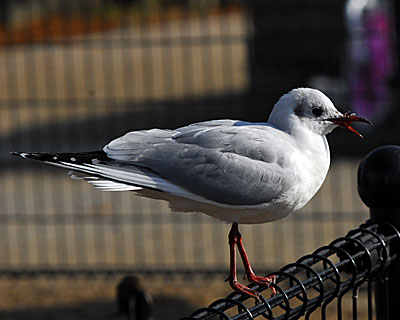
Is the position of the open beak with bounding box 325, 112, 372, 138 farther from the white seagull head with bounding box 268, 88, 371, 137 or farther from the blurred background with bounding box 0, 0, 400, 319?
the blurred background with bounding box 0, 0, 400, 319

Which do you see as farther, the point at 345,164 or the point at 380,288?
the point at 345,164

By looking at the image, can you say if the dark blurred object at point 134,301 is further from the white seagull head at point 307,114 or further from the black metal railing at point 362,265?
the black metal railing at point 362,265

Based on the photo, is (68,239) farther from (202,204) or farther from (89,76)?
(89,76)

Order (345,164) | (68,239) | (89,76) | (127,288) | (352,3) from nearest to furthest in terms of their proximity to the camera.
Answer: (127,288) < (68,239) < (345,164) < (352,3) < (89,76)

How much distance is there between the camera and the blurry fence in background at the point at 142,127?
8031mm

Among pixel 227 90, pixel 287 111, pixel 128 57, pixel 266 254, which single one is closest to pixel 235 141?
pixel 287 111

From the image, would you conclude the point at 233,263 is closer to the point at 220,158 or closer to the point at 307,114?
the point at 220,158

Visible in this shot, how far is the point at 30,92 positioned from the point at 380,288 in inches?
507

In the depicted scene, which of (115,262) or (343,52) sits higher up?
(343,52)

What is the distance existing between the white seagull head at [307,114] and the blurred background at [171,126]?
12.2 feet

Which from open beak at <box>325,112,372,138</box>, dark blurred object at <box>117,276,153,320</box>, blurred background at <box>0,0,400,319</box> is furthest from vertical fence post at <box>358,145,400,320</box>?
blurred background at <box>0,0,400,319</box>

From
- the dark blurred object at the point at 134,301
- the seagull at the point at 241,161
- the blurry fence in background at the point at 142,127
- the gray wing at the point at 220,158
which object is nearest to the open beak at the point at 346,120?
the seagull at the point at 241,161

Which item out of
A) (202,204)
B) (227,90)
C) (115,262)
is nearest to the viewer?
(202,204)

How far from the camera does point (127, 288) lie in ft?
16.0
